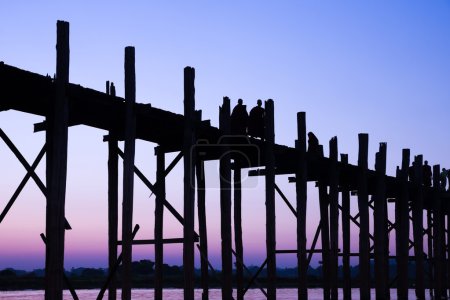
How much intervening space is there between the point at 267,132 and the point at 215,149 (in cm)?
128

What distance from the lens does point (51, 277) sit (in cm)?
932

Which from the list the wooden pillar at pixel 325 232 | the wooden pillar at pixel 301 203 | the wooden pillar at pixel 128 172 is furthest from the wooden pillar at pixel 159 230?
the wooden pillar at pixel 325 232

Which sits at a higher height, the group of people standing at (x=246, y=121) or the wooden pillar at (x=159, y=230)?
the group of people standing at (x=246, y=121)

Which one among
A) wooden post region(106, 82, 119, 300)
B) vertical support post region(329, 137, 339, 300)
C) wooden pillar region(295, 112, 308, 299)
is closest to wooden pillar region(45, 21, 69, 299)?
wooden post region(106, 82, 119, 300)

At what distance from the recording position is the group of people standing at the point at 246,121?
556 inches

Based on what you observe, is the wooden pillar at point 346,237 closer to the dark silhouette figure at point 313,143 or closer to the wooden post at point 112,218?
the dark silhouette figure at point 313,143

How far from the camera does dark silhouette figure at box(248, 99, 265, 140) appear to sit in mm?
14266

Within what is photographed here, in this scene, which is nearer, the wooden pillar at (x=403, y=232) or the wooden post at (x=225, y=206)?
the wooden post at (x=225, y=206)

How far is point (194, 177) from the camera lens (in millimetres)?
11852

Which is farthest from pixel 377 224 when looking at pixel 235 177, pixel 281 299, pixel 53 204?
pixel 281 299

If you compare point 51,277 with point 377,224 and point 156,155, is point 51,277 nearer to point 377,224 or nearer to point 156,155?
point 156,155

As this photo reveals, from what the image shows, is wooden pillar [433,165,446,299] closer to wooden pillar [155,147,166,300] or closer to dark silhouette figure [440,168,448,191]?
dark silhouette figure [440,168,448,191]

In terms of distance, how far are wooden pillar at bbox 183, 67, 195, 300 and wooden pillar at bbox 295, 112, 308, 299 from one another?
3.70m

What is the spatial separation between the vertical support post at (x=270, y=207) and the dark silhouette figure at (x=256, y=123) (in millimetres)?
217
